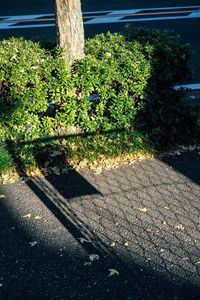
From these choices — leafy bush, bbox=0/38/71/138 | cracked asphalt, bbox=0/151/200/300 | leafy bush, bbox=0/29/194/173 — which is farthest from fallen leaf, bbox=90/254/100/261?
leafy bush, bbox=0/38/71/138

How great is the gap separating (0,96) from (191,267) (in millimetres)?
2947

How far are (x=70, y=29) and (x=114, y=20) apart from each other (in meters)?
9.15

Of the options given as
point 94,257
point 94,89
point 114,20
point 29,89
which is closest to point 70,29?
point 94,89

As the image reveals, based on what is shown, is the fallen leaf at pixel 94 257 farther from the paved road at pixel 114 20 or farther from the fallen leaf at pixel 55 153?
the paved road at pixel 114 20

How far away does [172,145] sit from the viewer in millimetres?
6715

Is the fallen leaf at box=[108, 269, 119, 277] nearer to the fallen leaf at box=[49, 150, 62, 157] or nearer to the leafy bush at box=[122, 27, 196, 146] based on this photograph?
the fallen leaf at box=[49, 150, 62, 157]

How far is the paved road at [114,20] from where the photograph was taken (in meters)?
13.1

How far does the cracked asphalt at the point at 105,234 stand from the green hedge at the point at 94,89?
1.85 feet

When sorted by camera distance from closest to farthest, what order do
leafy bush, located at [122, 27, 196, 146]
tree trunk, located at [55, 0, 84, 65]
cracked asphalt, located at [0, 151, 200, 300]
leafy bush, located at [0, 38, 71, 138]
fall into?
cracked asphalt, located at [0, 151, 200, 300] → leafy bush, located at [0, 38, 71, 138] → tree trunk, located at [55, 0, 84, 65] → leafy bush, located at [122, 27, 196, 146]

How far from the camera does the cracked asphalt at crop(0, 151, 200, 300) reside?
4301mm

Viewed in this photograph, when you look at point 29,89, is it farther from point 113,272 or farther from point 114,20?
point 114,20

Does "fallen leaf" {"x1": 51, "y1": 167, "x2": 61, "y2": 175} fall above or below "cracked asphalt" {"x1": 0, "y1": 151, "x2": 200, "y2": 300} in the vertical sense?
above

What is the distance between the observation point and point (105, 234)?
4.98m

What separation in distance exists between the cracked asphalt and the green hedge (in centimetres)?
56
